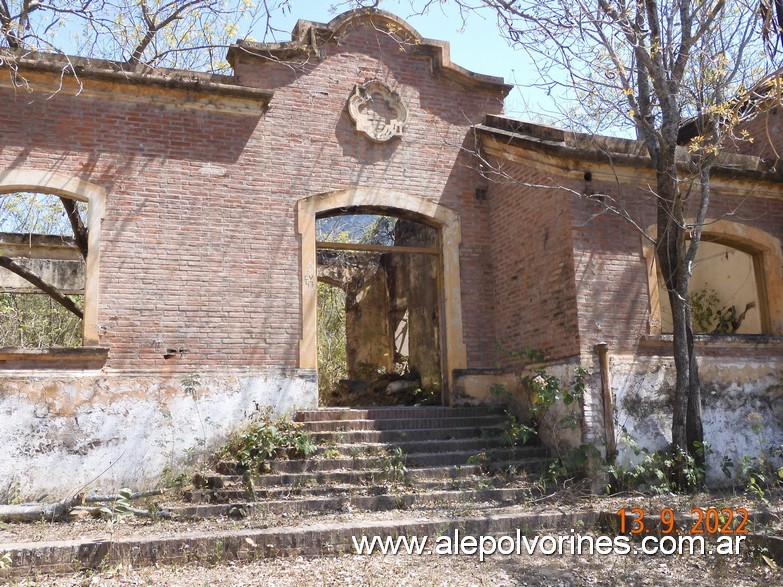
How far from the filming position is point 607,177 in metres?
9.45

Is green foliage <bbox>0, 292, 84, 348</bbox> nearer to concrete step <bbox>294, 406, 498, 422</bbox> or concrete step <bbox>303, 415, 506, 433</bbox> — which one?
concrete step <bbox>294, 406, 498, 422</bbox>

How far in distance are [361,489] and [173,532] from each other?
2.15 m

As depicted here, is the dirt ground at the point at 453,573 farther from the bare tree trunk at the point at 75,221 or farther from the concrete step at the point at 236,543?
the bare tree trunk at the point at 75,221

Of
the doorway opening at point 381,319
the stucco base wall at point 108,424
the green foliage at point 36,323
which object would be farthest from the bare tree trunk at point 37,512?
the green foliage at point 36,323

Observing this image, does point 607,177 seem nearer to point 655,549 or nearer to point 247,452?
point 655,549

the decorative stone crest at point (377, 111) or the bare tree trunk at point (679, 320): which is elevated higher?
the decorative stone crest at point (377, 111)

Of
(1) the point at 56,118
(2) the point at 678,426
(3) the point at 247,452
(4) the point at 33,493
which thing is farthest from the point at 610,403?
(1) the point at 56,118

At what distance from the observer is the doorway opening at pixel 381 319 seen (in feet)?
43.0

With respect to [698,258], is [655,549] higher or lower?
lower

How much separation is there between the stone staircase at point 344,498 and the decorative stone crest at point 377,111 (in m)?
3.98

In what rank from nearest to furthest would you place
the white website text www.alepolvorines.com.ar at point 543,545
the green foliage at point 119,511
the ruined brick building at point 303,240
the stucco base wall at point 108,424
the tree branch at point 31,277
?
the white website text www.alepolvorines.com.ar at point 543,545 < the green foliage at point 119,511 < the stucco base wall at point 108,424 < the ruined brick building at point 303,240 < the tree branch at point 31,277

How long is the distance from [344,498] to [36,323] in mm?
11515

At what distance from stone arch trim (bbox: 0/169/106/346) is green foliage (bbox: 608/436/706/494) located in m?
6.31

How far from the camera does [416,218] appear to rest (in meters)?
10.6
